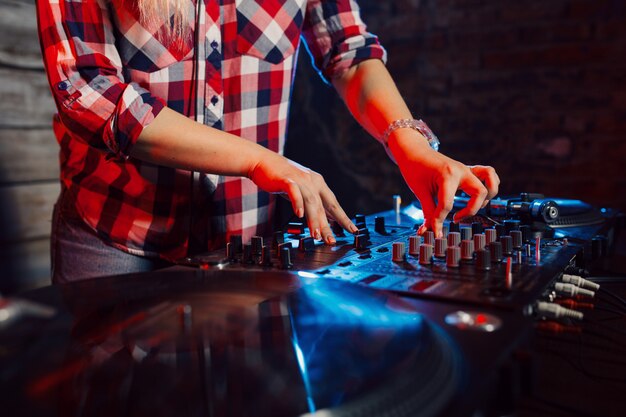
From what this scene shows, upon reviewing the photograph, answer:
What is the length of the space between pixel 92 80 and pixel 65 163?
34 cm

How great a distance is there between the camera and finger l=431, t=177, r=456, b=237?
92 centimetres

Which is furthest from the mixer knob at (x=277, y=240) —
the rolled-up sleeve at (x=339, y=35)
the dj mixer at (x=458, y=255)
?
the rolled-up sleeve at (x=339, y=35)

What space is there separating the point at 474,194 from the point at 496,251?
19 cm

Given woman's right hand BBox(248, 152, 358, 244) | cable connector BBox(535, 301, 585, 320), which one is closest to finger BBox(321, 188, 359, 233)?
woman's right hand BBox(248, 152, 358, 244)

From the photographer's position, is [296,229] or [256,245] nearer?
[256,245]

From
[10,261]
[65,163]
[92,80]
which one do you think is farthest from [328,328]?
[10,261]

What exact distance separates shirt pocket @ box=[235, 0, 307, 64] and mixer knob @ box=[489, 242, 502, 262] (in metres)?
0.62

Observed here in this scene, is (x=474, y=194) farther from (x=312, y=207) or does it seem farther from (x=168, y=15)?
(x=168, y=15)

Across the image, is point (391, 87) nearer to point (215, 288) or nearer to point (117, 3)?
point (117, 3)

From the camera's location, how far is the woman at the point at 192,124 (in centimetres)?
86

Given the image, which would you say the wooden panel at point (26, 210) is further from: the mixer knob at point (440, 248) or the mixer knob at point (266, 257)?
the mixer knob at point (440, 248)

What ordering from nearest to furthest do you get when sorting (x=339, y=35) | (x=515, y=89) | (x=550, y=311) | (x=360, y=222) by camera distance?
(x=550, y=311) → (x=360, y=222) → (x=339, y=35) → (x=515, y=89)

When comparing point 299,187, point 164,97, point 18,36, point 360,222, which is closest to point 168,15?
point 164,97

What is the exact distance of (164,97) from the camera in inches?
40.4
